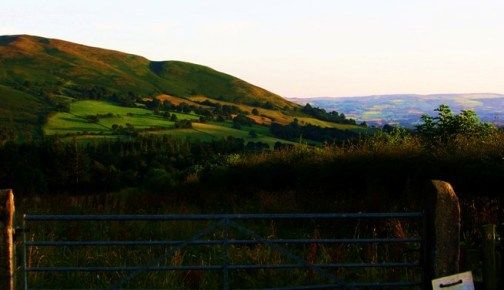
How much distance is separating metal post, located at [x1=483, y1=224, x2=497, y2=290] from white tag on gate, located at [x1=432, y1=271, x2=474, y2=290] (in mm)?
602

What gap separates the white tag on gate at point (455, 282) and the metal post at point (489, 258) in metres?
0.60

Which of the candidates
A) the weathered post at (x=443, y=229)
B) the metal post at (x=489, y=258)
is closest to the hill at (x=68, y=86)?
the weathered post at (x=443, y=229)

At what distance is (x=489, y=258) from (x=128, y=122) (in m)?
93.6

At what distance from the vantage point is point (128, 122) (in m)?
97.0

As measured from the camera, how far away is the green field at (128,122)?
8675 cm

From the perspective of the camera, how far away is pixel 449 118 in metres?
18.2

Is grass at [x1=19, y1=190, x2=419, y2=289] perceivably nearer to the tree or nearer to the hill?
the tree

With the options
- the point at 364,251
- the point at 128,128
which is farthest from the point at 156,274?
the point at 128,128

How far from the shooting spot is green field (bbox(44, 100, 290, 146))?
285ft

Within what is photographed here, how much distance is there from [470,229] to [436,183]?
581 cm

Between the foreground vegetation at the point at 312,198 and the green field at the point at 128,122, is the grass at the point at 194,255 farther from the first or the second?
the green field at the point at 128,122

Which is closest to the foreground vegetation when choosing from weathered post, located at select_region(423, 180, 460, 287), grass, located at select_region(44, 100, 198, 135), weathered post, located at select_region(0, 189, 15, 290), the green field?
weathered post, located at select_region(423, 180, 460, 287)

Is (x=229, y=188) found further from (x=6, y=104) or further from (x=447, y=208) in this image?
(x=6, y=104)

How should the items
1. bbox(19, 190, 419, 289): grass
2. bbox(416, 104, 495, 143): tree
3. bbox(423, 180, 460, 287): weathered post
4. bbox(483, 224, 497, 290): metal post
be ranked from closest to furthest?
bbox(483, 224, 497, 290): metal post, bbox(423, 180, 460, 287): weathered post, bbox(19, 190, 419, 289): grass, bbox(416, 104, 495, 143): tree
